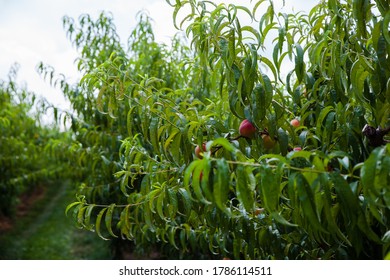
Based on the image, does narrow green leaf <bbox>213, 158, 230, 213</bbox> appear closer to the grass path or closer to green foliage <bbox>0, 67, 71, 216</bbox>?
the grass path

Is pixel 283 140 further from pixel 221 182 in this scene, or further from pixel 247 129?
pixel 221 182

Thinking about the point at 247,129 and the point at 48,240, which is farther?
the point at 48,240

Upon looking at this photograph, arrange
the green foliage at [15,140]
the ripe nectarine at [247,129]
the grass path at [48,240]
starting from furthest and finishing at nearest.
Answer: the green foliage at [15,140] < the grass path at [48,240] < the ripe nectarine at [247,129]

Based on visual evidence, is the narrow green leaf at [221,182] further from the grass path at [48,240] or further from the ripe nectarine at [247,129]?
the grass path at [48,240]

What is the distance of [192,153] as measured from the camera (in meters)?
0.92

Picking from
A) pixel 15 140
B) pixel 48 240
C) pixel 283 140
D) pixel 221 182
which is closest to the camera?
pixel 221 182

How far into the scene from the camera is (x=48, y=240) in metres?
4.62

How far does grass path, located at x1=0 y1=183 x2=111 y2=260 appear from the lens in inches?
155

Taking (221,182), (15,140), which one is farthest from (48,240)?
(221,182)

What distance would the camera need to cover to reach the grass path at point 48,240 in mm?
3938

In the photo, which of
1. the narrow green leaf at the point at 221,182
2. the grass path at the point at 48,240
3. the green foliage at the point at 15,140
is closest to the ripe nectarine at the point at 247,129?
the narrow green leaf at the point at 221,182

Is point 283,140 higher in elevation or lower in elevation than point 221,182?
higher

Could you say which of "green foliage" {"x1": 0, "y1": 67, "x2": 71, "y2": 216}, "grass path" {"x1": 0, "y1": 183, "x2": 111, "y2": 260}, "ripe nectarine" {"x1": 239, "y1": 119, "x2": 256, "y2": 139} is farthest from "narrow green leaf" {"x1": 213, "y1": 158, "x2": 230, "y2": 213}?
"green foliage" {"x1": 0, "y1": 67, "x2": 71, "y2": 216}
